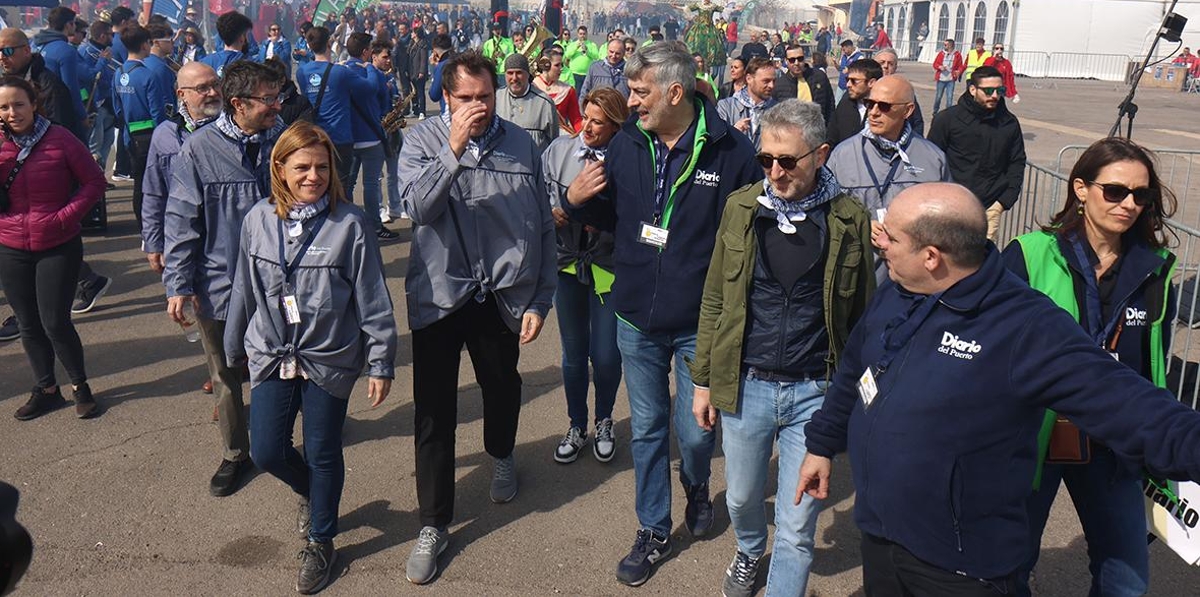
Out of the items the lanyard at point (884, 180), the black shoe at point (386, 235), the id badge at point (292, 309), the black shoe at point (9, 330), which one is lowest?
the black shoe at point (386, 235)

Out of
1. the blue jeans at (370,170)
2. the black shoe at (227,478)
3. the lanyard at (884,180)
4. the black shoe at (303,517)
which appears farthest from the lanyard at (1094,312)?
the blue jeans at (370,170)

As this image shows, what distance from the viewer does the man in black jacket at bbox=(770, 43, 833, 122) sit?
10.7 m

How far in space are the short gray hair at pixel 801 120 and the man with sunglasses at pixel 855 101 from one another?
4.48 meters

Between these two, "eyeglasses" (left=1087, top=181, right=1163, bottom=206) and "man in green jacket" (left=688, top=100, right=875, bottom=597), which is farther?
"man in green jacket" (left=688, top=100, right=875, bottom=597)

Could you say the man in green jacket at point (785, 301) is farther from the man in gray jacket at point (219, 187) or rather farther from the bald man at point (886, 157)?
the man in gray jacket at point (219, 187)

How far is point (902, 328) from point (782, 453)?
1043mm

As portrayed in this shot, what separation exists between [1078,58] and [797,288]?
41.7 meters

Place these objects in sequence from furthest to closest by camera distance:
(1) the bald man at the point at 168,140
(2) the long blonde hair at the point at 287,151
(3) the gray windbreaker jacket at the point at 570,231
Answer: (1) the bald man at the point at 168,140
(3) the gray windbreaker jacket at the point at 570,231
(2) the long blonde hair at the point at 287,151

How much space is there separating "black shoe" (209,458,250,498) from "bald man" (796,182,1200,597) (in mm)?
3209

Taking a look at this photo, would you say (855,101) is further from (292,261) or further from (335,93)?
(292,261)

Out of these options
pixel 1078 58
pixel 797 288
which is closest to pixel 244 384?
pixel 797 288

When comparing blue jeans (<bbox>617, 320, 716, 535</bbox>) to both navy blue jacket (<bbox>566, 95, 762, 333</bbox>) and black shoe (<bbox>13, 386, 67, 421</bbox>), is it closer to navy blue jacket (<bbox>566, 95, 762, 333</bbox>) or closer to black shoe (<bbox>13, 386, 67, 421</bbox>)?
navy blue jacket (<bbox>566, 95, 762, 333</bbox>)

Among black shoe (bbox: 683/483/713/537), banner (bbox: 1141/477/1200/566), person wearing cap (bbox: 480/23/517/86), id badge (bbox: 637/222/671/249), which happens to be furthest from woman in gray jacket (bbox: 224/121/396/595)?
person wearing cap (bbox: 480/23/517/86)

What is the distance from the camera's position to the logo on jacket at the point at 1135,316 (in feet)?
10.1
